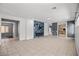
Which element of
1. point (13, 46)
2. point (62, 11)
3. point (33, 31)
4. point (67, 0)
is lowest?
point (13, 46)

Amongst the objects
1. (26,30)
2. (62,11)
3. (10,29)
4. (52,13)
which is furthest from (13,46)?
(26,30)

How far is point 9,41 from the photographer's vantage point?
5551 millimetres

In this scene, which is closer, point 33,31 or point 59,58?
point 59,58

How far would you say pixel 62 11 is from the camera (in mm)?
4941

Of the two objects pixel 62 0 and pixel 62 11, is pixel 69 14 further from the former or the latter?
pixel 62 0

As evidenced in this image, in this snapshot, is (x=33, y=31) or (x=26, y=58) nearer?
(x=26, y=58)

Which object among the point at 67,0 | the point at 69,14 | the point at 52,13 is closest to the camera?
the point at 67,0

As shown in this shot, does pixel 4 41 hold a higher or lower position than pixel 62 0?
lower

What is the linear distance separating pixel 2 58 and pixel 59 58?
108 centimetres

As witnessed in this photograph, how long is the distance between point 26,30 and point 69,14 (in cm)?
519

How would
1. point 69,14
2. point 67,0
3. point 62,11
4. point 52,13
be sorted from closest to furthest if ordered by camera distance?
point 67,0 → point 69,14 → point 62,11 → point 52,13

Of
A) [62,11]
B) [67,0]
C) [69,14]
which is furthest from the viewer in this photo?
[62,11]

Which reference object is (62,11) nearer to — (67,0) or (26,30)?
(67,0)

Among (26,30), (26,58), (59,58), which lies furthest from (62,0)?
(26,30)
